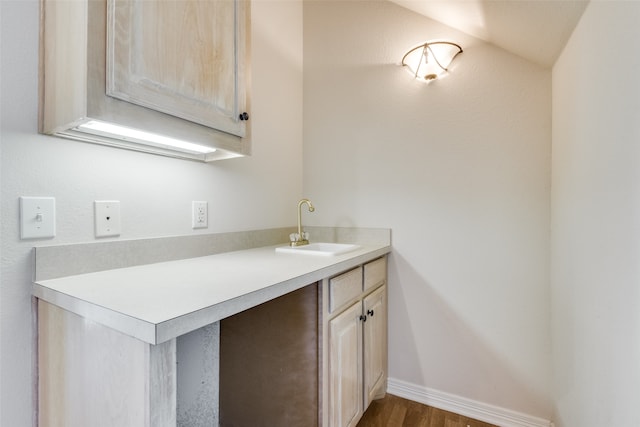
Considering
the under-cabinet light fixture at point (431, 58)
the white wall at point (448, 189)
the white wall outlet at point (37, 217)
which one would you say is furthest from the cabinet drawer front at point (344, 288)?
the under-cabinet light fixture at point (431, 58)

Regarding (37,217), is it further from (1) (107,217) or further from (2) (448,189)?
(2) (448,189)

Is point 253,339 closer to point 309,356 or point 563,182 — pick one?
point 309,356

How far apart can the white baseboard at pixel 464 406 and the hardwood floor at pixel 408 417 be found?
3cm

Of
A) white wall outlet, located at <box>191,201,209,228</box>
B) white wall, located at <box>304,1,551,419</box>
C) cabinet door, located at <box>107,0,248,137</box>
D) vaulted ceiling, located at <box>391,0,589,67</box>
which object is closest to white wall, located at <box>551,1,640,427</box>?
vaulted ceiling, located at <box>391,0,589,67</box>

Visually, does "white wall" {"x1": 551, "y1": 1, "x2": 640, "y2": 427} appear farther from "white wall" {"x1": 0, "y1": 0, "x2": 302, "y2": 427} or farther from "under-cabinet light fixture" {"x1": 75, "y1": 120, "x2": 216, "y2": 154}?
"white wall" {"x1": 0, "y1": 0, "x2": 302, "y2": 427}

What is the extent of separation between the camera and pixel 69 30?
2.42ft

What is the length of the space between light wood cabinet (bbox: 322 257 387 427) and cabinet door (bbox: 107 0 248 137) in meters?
0.77

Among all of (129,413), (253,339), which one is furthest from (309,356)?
(129,413)

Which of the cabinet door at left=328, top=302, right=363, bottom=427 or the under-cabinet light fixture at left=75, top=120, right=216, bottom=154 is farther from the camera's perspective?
the cabinet door at left=328, top=302, right=363, bottom=427

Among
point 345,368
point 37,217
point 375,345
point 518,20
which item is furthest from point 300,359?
point 518,20

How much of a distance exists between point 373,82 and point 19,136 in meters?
1.64

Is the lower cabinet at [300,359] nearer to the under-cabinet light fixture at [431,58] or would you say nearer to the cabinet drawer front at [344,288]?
the cabinet drawer front at [344,288]

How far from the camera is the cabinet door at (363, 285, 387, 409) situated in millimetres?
1429

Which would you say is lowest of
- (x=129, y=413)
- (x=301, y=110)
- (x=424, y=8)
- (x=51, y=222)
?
(x=129, y=413)
